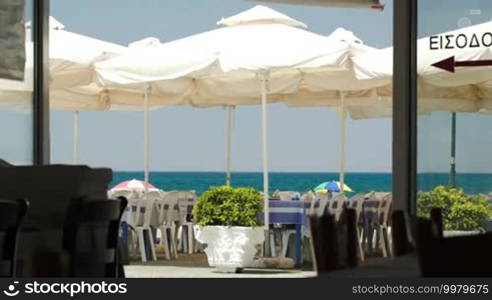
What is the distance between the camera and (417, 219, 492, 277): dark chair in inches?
81.4

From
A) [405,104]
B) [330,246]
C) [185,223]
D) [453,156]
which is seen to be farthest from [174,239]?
[330,246]

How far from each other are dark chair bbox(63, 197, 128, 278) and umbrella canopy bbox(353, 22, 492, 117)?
2.65m

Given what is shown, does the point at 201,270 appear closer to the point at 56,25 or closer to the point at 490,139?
the point at 56,25

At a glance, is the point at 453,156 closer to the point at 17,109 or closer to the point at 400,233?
the point at 17,109

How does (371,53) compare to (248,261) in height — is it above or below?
above

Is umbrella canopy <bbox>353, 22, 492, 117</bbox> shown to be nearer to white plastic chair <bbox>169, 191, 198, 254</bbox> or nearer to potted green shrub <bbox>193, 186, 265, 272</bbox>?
potted green shrub <bbox>193, 186, 265, 272</bbox>

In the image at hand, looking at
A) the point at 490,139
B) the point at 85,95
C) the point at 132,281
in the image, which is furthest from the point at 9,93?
the point at 85,95

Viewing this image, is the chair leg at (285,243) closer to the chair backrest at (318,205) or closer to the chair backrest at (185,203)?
the chair backrest at (318,205)

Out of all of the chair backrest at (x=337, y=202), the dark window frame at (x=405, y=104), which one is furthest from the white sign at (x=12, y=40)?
the chair backrest at (x=337, y=202)

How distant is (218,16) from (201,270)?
34.5 metres

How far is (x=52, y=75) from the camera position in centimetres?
1195

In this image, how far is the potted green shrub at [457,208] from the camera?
6430 mm

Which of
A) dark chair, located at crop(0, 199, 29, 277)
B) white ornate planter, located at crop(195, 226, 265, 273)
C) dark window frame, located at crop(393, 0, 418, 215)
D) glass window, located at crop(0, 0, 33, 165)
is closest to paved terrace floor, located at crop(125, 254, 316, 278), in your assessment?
white ornate planter, located at crop(195, 226, 265, 273)

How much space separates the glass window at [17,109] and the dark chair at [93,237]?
8.35 feet
